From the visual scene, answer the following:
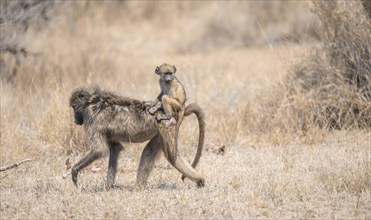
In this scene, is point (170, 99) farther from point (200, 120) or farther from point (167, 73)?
point (200, 120)

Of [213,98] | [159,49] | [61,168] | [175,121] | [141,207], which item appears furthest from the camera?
[159,49]

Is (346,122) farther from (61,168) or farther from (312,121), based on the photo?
(61,168)

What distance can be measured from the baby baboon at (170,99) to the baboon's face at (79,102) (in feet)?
2.60

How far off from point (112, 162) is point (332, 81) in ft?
14.9

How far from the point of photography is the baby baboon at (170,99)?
7.35m

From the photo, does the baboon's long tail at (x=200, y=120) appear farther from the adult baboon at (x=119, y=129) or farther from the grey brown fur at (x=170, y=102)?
the grey brown fur at (x=170, y=102)

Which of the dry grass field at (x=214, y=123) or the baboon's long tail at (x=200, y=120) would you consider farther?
the baboon's long tail at (x=200, y=120)

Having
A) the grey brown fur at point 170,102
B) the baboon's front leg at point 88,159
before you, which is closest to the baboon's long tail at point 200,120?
the grey brown fur at point 170,102

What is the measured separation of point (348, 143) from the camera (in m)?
9.97

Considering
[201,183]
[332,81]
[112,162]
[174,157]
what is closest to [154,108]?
[174,157]

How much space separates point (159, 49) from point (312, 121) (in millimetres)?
9658

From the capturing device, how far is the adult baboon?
7449 millimetres

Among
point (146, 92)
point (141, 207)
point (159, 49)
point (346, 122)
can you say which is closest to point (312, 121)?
point (346, 122)

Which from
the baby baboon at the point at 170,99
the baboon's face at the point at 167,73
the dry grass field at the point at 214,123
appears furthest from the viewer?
the baboon's face at the point at 167,73
